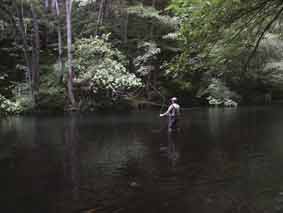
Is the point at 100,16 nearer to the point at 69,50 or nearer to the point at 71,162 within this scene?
the point at 69,50

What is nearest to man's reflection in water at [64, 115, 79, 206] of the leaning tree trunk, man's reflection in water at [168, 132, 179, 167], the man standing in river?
man's reflection in water at [168, 132, 179, 167]

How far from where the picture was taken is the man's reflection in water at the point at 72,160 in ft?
27.2

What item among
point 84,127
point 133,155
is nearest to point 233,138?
point 133,155

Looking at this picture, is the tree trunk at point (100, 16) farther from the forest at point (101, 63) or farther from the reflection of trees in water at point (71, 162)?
the reflection of trees in water at point (71, 162)

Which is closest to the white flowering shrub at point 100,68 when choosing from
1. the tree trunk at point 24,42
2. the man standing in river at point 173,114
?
the tree trunk at point 24,42

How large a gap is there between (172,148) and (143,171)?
3.44m

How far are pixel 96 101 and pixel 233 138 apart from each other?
644 inches

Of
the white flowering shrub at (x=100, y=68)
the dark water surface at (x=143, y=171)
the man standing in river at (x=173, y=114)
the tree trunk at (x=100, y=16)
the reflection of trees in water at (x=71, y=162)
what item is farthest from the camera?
the tree trunk at (x=100, y=16)

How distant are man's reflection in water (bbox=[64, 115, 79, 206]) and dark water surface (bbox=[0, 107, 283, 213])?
0.03m

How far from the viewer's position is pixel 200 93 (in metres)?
32.5

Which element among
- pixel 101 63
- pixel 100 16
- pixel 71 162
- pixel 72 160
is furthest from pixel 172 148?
pixel 100 16

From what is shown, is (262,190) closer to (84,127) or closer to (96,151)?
(96,151)

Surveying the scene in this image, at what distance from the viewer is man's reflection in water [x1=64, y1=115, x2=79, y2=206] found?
8305 mm

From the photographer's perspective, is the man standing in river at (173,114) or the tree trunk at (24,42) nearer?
the man standing in river at (173,114)
